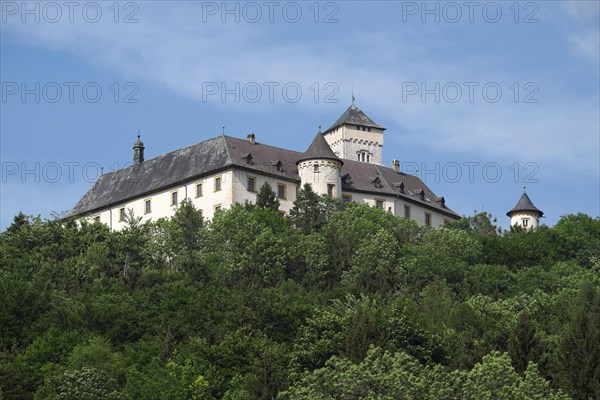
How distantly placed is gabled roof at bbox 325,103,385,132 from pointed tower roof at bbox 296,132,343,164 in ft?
80.4

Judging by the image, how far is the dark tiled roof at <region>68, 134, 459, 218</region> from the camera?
10475 cm

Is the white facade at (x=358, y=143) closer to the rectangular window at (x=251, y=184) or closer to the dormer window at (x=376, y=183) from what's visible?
the dormer window at (x=376, y=183)

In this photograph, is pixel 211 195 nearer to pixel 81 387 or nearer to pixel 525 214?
pixel 525 214

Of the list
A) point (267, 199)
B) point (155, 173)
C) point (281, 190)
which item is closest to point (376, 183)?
point (281, 190)

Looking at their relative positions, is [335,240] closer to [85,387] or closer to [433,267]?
[433,267]

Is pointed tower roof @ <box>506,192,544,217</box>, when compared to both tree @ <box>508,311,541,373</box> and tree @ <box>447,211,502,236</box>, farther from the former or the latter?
tree @ <box>508,311,541,373</box>

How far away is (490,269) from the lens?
9025 centimetres

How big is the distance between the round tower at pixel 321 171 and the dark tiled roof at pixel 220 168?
4.04 feet

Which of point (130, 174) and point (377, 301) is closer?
point (377, 301)

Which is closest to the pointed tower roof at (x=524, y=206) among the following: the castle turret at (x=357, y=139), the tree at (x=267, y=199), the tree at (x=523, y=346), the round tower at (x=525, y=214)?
the round tower at (x=525, y=214)

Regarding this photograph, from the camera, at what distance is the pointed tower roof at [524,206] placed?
391 ft

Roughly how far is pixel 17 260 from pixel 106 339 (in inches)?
724

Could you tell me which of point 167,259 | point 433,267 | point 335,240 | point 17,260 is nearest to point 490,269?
point 433,267

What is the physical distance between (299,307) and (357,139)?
59.6 m
